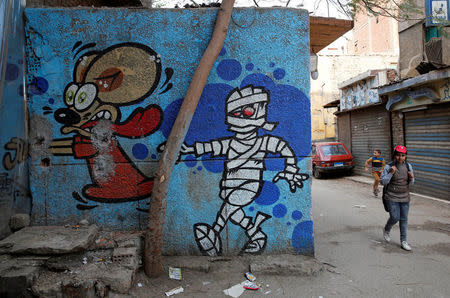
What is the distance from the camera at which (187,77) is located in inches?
162

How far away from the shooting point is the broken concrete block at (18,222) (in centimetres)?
388

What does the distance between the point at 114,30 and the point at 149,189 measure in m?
2.31

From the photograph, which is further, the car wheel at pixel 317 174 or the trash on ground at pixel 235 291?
the car wheel at pixel 317 174

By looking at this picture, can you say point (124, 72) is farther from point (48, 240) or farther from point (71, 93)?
point (48, 240)

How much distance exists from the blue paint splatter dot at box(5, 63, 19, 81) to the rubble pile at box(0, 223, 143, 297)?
2.02 m

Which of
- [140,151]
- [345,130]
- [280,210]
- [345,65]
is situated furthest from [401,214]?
[345,65]

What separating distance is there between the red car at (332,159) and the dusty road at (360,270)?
23.5 feet

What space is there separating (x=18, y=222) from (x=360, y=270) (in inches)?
186

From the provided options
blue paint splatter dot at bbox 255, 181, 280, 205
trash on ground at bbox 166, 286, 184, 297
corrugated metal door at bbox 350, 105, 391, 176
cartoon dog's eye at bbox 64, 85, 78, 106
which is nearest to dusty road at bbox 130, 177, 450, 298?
trash on ground at bbox 166, 286, 184, 297

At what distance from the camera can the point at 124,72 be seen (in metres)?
4.14

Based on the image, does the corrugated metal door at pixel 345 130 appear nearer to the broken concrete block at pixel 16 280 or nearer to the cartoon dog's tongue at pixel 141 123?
the cartoon dog's tongue at pixel 141 123

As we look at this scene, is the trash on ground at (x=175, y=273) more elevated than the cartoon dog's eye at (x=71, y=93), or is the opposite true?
the cartoon dog's eye at (x=71, y=93)

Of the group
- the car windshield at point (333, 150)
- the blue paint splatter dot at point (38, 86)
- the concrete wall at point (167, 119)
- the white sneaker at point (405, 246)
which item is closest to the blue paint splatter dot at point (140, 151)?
the concrete wall at point (167, 119)

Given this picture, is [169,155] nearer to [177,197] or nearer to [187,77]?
[177,197]
